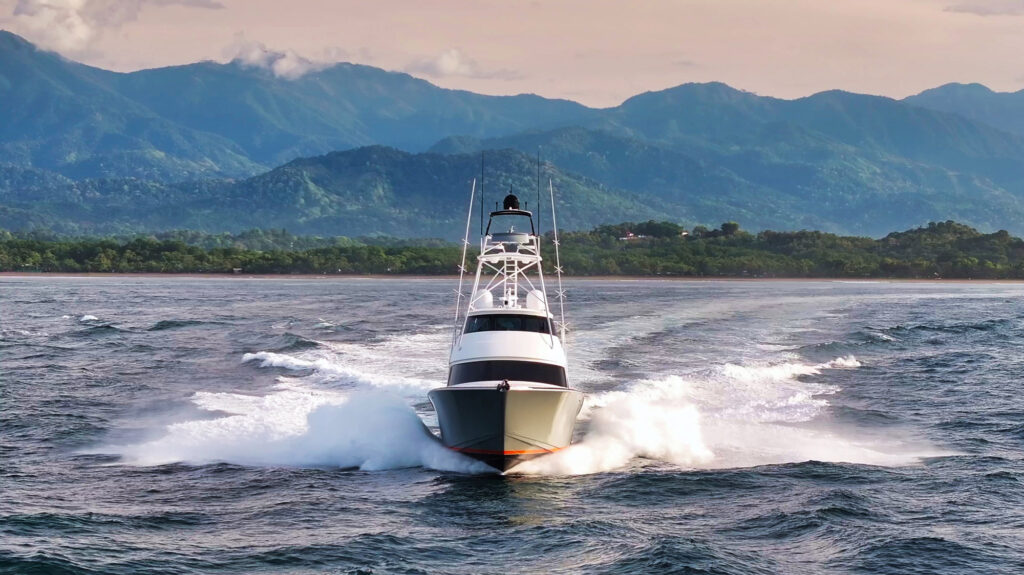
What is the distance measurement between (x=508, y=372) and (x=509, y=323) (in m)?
2.33

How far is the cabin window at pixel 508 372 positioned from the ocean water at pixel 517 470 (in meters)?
Result: 1.90

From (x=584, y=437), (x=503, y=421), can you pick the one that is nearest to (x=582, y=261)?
(x=584, y=437)

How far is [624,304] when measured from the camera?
296ft

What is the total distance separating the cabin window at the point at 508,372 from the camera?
28.9m

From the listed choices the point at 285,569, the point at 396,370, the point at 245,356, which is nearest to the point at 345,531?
the point at 285,569

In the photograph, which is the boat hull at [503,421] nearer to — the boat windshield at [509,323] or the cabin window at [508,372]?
the cabin window at [508,372]

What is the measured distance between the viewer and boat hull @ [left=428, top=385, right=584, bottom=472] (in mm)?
26781

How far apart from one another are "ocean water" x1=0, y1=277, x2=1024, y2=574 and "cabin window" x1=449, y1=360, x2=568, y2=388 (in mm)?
1896

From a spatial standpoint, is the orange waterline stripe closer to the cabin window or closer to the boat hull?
the boat hull

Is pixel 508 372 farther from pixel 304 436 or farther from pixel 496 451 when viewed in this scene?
pixel 304 436

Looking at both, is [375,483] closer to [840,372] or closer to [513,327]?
[513,327]

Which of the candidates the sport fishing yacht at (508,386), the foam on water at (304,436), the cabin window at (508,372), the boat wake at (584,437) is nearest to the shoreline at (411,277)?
the boat wake at (584,437)

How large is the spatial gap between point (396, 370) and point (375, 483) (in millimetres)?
19527

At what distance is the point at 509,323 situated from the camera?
31.0 metres
